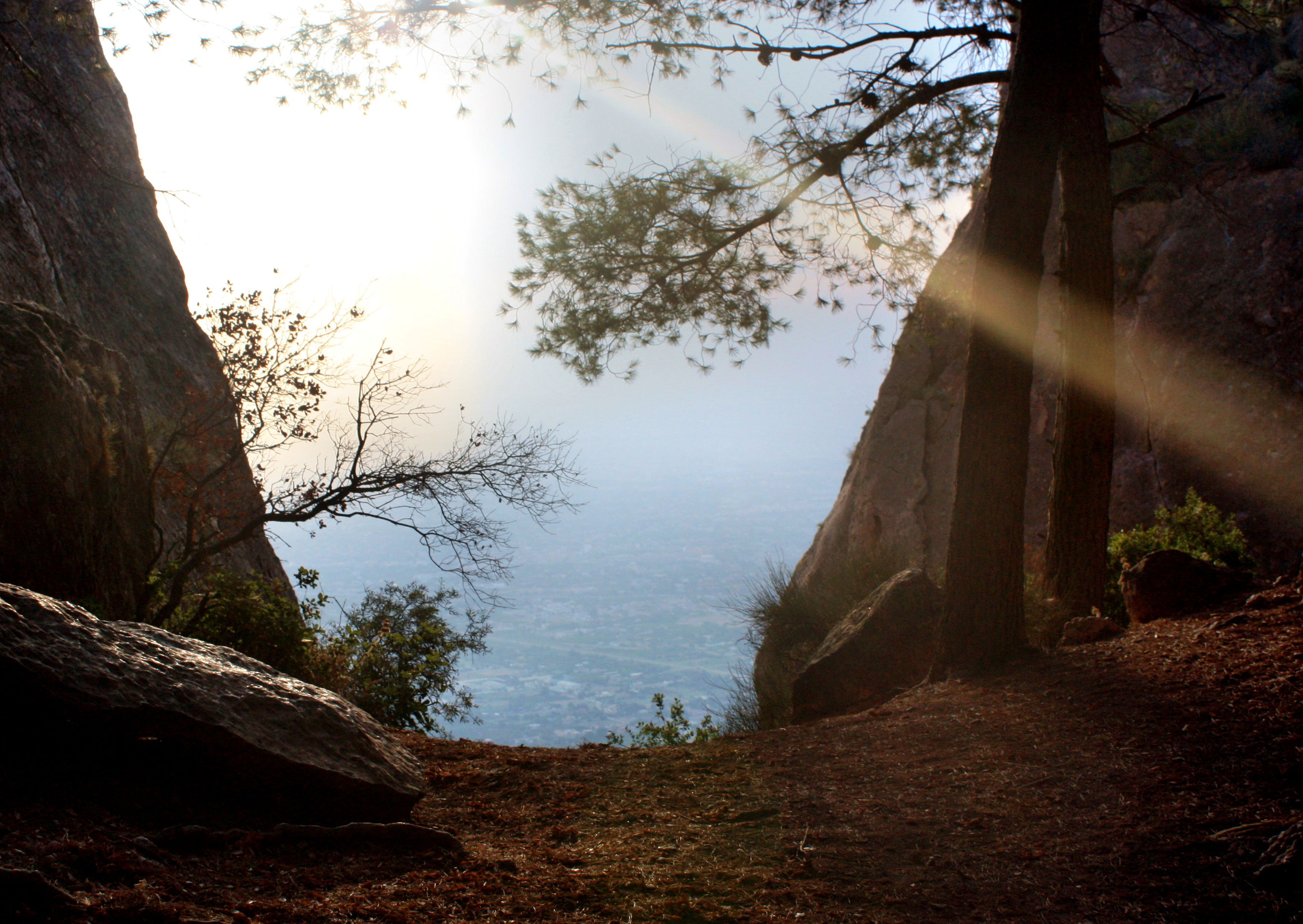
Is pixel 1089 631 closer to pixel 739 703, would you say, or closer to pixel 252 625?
pixel 739 703

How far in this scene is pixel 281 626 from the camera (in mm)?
6027

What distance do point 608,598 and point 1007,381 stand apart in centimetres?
10521

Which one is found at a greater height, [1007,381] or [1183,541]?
[1007,381]

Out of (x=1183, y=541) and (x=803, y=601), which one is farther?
(x=803, y=601)

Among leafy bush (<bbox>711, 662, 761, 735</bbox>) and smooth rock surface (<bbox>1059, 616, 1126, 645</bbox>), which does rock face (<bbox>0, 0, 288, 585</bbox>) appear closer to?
leafy bush (<bbox>711, 662, 761, 735</bbox>)

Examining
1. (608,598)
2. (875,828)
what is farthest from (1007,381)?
(608,598)

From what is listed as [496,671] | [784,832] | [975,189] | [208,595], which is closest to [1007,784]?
[784,832]

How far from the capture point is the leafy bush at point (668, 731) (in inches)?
320

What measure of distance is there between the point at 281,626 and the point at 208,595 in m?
0.68

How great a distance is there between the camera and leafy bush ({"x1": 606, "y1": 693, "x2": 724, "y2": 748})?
8.13 meters

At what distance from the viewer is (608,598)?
10838cm

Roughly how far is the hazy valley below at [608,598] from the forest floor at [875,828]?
3591 cm

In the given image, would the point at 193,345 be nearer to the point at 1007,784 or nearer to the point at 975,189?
the point at 975,189

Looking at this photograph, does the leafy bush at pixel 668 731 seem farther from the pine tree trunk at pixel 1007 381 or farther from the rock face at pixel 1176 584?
the rock face at pixel 1176 584
